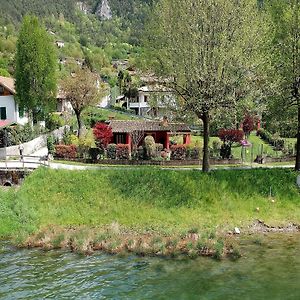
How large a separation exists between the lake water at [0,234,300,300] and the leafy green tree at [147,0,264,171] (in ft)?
38.5

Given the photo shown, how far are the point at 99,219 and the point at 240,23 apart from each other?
691 inches

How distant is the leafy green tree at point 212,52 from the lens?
34.3m

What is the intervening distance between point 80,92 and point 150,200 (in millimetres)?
31444

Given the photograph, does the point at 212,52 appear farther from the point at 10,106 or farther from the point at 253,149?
the point at 10,106

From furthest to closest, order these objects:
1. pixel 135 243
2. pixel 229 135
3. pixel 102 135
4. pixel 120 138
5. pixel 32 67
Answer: pixel 32 67 → pixel 120 138 → pixel 229 135 → pixel 102 135 → pixel 135 243

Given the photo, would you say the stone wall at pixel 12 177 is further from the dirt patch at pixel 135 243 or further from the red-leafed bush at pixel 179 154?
the red-leafed bush at pixel 179 154

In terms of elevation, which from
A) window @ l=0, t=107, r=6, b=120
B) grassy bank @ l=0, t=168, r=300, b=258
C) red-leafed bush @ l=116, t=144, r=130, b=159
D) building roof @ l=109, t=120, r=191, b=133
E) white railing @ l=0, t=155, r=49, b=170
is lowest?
grassy bank @ l=0, t=168, r=300, b=258

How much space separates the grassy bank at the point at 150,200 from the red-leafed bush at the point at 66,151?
9.19 m

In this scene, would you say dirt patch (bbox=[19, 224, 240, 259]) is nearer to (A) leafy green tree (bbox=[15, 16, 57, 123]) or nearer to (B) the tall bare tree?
(A) leafy green tree (bbox=[15, 16, 57, 123])

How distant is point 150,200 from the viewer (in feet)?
115

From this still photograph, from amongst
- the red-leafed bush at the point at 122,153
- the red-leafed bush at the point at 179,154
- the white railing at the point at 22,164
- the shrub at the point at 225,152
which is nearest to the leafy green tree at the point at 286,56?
the shrub at the point at 225,152

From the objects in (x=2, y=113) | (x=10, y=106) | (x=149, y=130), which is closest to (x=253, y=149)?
(x=149, y=130)

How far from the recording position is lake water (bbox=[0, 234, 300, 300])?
22453 millimetres

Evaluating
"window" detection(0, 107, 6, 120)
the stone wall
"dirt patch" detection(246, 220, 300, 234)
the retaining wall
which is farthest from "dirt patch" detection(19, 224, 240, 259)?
"window" detection(0, 107, 6, 120)
